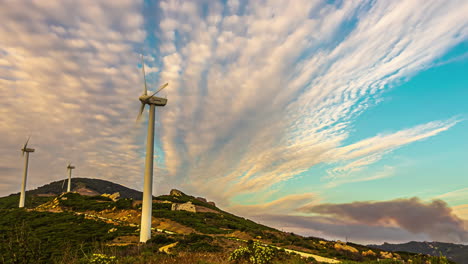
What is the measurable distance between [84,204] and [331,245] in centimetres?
6918

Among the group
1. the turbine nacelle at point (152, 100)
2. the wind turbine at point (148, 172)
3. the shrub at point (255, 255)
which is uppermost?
the turbine nacelle at point (152, 100)

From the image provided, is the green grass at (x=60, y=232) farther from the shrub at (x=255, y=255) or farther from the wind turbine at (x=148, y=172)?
the shrub at (x=255, y=255)

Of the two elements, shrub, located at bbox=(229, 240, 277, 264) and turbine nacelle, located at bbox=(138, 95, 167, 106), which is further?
turbine nacelle, located at bbox=(138, 95, 167, 106)

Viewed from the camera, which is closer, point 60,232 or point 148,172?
point 148,172

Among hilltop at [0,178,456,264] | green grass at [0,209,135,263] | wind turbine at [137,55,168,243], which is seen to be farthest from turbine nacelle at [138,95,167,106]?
green grass at [0,209,135,263]

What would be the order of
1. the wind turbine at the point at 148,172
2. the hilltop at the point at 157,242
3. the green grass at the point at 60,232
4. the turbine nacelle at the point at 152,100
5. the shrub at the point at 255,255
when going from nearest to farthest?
the shrub at the point at 255,255 → the hilltop at the point at 157,242 → the green grass at the point at 60,232 → the wind turbine at the point at 148,172 → the turbine nacelle at the point at 152,100

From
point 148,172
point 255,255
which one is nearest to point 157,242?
point 148,172

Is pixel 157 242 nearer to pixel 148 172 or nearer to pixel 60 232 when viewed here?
pixel 148 172

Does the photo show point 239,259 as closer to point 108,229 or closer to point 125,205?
point 108,229

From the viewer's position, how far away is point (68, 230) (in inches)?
2003

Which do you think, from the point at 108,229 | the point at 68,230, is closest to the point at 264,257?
the point at 108,229

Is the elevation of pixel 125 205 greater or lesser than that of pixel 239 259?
greater

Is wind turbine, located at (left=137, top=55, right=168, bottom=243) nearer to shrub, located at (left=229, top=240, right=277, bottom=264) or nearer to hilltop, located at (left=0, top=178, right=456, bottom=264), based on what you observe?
hilltop, located at (left=0, top=178, right=456, bottom=264)

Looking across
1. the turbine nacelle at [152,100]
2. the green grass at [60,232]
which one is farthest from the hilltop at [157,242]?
the turbine nacelle at [152,100]
